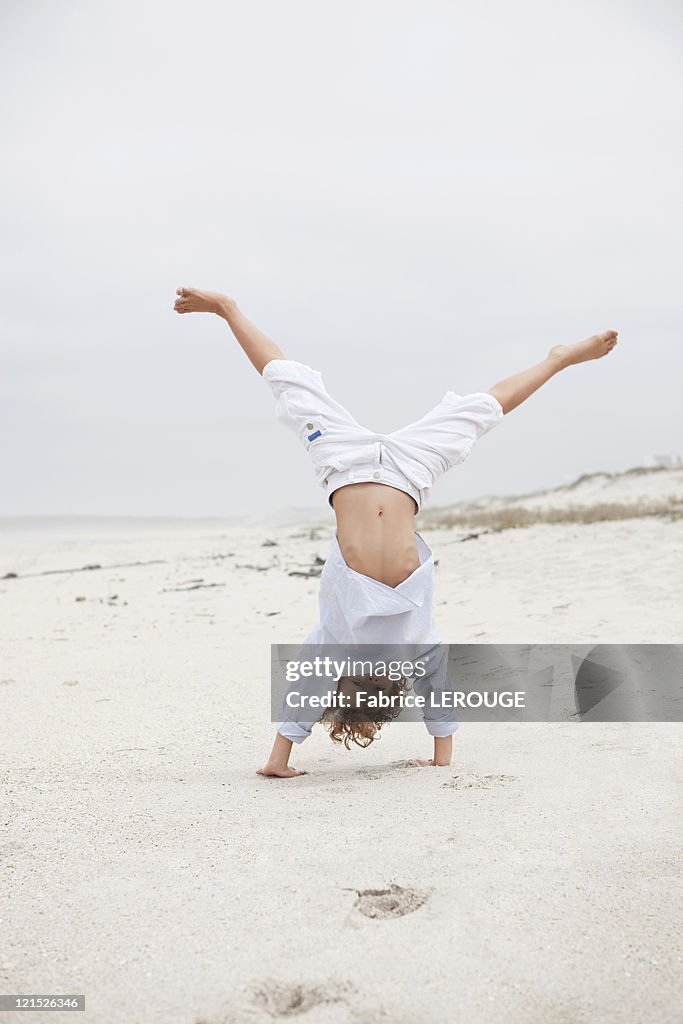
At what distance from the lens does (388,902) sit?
7.02 ft

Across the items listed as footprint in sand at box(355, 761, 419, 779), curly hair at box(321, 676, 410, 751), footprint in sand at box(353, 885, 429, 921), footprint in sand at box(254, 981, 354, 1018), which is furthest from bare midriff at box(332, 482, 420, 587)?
footprint in sand at box(254, 981, 354, 1018)

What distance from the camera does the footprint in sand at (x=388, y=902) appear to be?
2086 millimetres

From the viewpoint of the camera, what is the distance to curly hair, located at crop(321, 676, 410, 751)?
121 inches

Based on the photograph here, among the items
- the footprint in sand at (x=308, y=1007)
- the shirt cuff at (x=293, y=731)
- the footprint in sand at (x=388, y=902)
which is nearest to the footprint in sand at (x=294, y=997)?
the footprint in sand at (x=308, y=1007)

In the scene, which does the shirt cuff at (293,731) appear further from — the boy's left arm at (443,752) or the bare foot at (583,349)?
the bare foot at (583,349)

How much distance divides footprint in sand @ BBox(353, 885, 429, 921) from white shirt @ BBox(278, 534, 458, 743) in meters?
0.99

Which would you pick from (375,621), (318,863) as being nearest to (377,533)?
(375,621)

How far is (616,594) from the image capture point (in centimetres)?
642

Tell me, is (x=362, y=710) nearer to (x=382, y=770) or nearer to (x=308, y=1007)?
(x=382, y=770)

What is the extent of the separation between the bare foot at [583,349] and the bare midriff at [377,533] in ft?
3.34

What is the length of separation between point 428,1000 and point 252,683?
10.6 feet

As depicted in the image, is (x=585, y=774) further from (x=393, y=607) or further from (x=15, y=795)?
(x=15, y=795)

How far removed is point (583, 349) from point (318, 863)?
2298 mm

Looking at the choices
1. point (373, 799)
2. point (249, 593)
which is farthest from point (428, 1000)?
point (249, 593)
